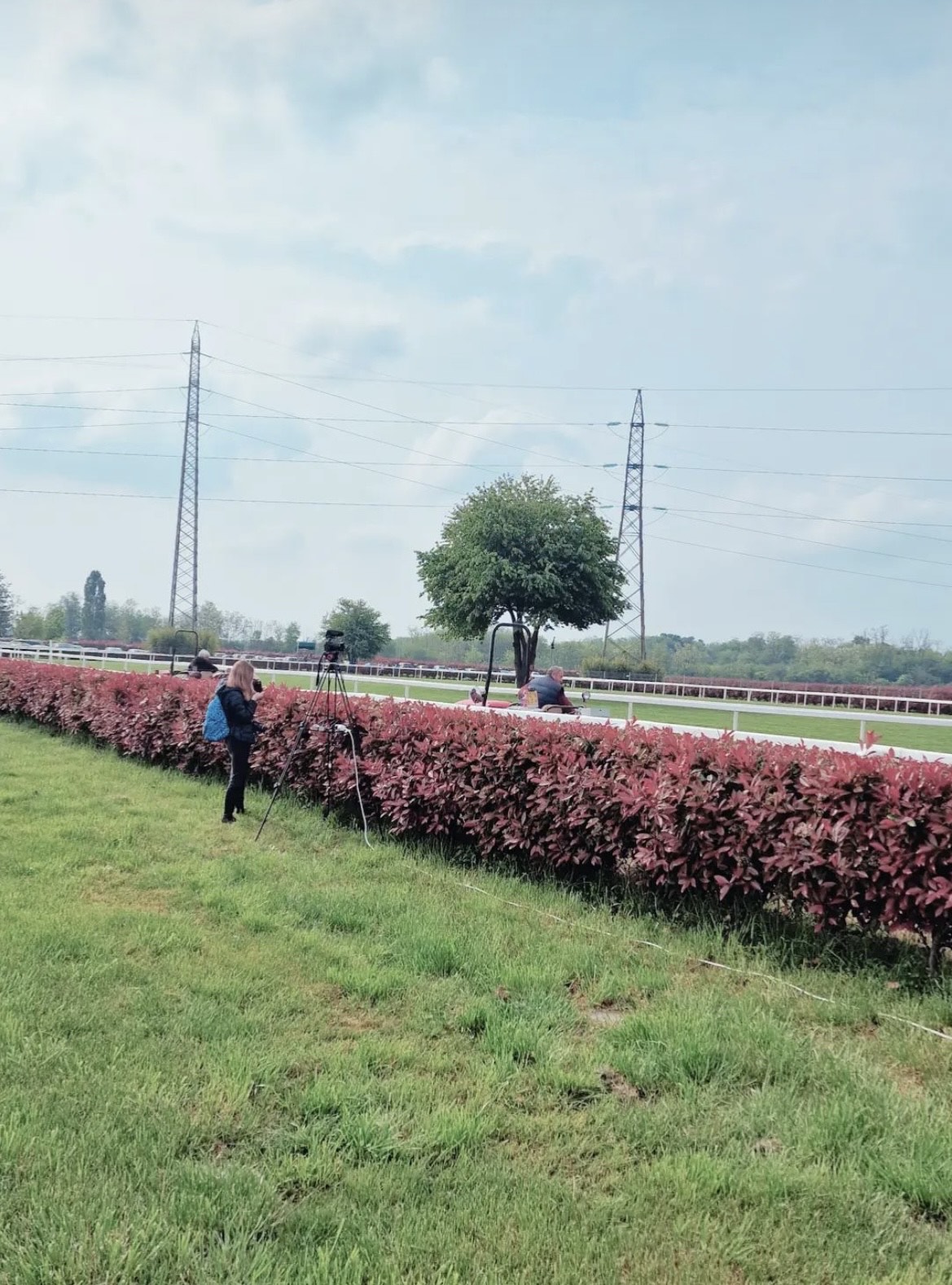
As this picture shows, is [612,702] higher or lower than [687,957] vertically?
higher

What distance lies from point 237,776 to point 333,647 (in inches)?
54.4

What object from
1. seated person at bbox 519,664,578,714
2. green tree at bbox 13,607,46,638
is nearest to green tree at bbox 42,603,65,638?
green tree at bbox 13,607,46,638

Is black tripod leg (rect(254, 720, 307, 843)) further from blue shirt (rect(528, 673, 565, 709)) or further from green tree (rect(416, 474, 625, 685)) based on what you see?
green tree (rect(416, 474, 625, 685))

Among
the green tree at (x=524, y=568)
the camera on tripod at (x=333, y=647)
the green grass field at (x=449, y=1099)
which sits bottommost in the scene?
the green grass field at (x=449, y=1099)

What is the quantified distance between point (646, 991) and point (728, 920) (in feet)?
3.27

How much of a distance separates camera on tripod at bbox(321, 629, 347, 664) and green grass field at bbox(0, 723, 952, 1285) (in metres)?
2.74

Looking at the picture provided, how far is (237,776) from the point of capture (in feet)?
25.6

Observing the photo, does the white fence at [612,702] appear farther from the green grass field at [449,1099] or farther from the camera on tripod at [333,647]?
the green grass field at [449,1099]

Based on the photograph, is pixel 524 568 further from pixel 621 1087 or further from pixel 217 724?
pixel 621 1087

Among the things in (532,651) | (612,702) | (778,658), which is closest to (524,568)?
(532,651)

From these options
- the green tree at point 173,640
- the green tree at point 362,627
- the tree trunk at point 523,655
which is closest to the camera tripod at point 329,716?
the tree trunk at point 523,655

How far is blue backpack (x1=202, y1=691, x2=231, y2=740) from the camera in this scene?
8.00 meters

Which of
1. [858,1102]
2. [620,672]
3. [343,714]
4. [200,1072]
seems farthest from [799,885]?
[620,672]

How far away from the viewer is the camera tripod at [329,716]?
768 centimetres
